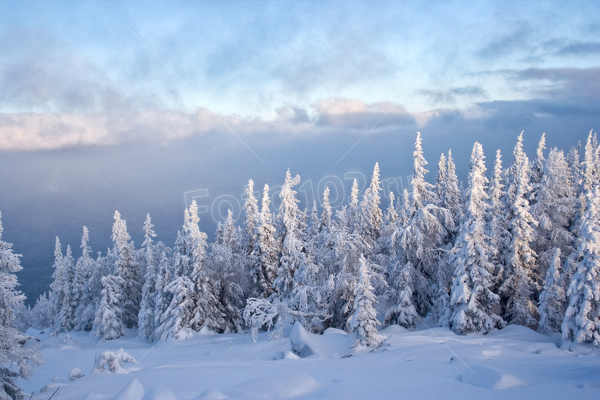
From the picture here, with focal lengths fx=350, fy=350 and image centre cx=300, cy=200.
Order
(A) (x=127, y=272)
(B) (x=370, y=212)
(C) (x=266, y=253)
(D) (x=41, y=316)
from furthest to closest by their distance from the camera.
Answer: (D) (x=41, y=316) → (A) (x=127, y=272) → (C) (x=266, y=253) → (B) (x=370, y=212)

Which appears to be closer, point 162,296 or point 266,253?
point 162,296

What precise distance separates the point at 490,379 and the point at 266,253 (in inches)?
991

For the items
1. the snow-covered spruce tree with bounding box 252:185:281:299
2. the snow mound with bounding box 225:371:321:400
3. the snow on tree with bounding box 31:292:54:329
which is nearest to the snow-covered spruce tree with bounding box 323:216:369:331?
the snow-covered spruce tree with bounding box 252:185:281:299

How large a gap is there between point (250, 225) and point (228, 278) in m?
6.16

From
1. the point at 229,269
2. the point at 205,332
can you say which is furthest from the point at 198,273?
the point at 205,332

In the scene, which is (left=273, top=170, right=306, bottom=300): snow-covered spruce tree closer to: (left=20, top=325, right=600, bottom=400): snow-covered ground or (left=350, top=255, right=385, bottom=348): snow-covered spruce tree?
(left=20, top=325, right=600, bottom=400): snow-covered ground

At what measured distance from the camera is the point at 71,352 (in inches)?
1083

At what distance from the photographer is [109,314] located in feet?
121

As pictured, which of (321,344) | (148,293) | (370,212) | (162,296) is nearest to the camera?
(321,344)

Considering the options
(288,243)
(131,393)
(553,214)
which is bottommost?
(131,393)

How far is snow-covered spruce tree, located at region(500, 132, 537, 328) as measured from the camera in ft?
71.4

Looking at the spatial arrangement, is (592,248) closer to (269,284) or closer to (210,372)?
(210,372)

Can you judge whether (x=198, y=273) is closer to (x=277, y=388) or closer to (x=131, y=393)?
(x=131, y=393)

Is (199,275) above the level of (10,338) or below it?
below
